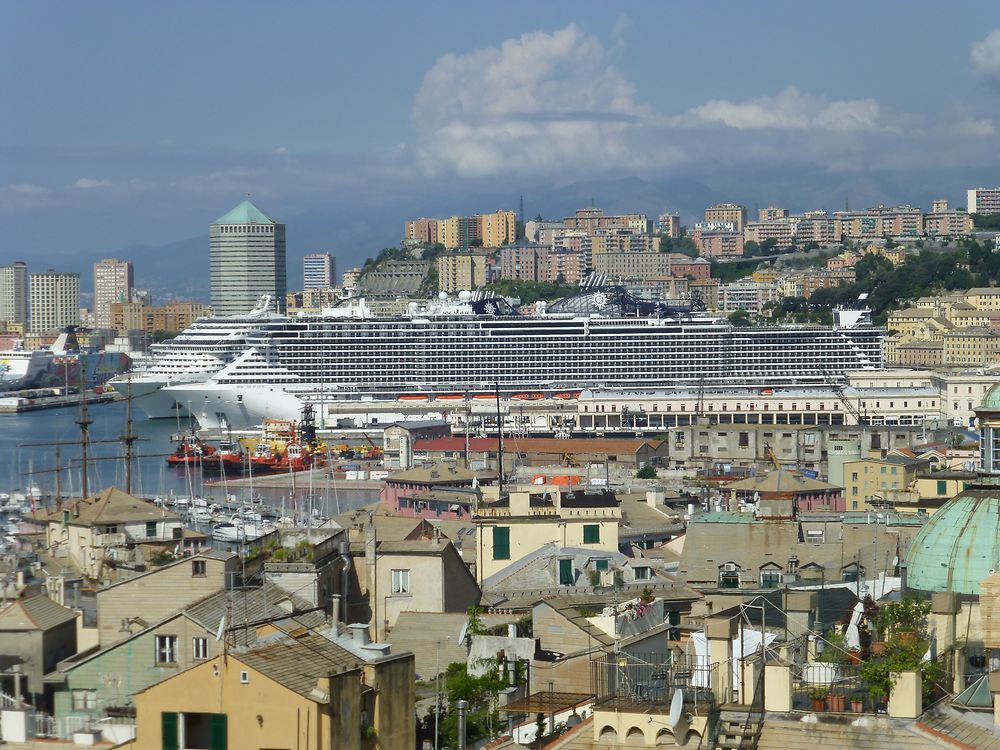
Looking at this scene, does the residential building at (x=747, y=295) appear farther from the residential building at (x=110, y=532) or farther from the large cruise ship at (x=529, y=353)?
the residential building at (x=110, y=532)

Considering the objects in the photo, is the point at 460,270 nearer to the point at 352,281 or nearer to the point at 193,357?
the point at 352,281

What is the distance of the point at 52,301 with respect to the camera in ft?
592

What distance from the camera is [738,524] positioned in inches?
702

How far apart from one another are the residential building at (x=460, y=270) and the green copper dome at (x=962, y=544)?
402 feet

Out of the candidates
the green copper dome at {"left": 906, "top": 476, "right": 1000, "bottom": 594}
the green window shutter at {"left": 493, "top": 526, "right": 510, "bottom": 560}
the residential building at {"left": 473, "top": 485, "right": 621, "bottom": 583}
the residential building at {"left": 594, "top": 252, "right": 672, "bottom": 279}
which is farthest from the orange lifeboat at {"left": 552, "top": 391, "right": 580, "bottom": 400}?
the green copper dome at {"left": 906, "top": 476, "right": 1000, "bottom": 594}

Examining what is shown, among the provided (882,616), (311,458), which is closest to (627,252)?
(311,458)

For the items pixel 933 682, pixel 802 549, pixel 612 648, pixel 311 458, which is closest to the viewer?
pixel 933 682

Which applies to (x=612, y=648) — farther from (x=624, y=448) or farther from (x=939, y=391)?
(x=939, y=391)

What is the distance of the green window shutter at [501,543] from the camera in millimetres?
17875

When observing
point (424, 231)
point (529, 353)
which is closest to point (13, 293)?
point (424, 231)

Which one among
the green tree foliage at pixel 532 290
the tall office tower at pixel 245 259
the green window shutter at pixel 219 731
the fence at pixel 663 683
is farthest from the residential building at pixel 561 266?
the green window shutter at pixel 219 731

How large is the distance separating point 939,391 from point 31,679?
5887 centimetres

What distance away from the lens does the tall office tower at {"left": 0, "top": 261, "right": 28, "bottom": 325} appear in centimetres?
19400

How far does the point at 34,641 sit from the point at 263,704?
7.49 ft
